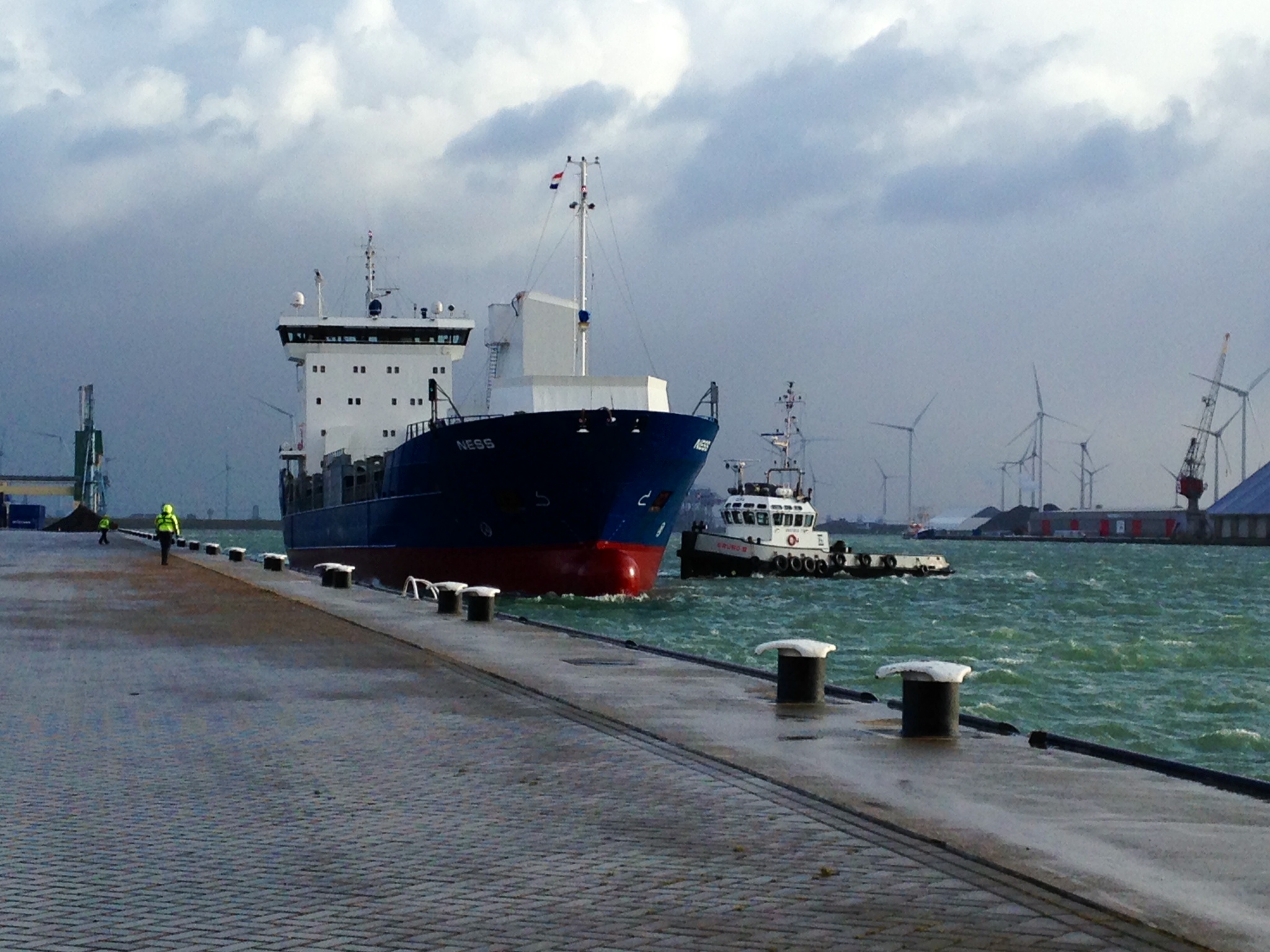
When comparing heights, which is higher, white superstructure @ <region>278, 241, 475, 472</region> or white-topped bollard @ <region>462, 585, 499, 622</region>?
white superstructure @ <region>278, 241, 475, 472</region>

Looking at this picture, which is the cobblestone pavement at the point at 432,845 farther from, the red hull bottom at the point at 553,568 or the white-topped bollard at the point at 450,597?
the red hull bottom at the point at 553,568

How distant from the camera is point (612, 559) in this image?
4156 centimetres

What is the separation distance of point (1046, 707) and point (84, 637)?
13.7m

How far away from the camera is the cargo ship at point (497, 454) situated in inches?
Result: 1620

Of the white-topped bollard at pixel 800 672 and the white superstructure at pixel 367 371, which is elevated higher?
the white superstructure at pixel 367 371

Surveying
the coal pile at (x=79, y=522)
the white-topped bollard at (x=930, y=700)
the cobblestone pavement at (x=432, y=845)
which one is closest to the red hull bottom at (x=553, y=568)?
the cobblestone pavement at (x=432, y=845)

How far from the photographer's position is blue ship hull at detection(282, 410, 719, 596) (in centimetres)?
4094

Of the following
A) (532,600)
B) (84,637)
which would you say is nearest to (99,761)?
(84,637)

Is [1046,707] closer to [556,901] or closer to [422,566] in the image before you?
[556,901]

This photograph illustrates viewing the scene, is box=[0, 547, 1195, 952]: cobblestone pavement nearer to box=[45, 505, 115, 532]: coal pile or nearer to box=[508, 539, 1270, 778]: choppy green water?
box=[508, 539, 1270, 778]: choppy green water

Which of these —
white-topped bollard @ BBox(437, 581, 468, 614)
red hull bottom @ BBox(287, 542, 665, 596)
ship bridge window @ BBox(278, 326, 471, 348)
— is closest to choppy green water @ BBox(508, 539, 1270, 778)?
red hull bottom @ BBox(287, 542, 665, 596)

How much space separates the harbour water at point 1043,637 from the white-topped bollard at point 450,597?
6.03 meters

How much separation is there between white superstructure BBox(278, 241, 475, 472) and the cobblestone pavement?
47.3 meters

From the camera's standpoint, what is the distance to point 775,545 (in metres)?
73.4
